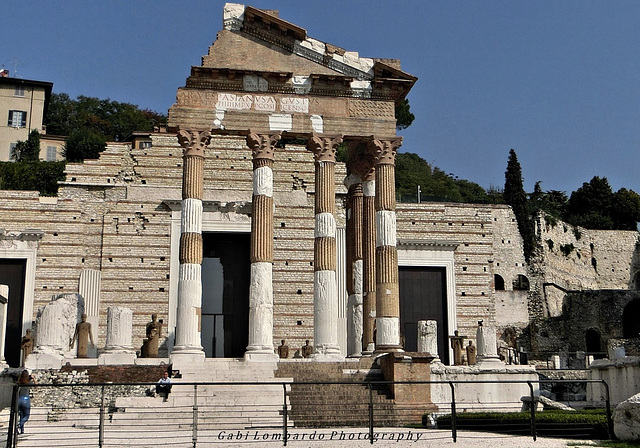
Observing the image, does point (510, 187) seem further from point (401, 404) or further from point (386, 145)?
point (401, 404)

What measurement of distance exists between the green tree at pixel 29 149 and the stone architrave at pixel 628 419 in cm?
5149

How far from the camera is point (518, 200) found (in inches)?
2445

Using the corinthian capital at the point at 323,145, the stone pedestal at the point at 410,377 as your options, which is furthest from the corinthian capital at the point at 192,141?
the stone pedestal at the point at 410,377

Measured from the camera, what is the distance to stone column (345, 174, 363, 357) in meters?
28.9

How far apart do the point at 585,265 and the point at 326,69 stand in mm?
45021

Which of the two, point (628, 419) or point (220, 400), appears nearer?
point (628, 419)

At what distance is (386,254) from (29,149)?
41169 millimetres

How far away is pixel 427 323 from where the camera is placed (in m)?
26.1

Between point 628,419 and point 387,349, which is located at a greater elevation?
point 387,349

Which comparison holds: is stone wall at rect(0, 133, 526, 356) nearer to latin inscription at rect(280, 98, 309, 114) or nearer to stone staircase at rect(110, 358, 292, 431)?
latin inscription at rect(280, 98, 309, 114)

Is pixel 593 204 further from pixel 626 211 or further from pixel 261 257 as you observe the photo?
pixel 261 257

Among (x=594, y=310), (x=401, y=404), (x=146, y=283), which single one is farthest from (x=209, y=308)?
(x=594, y=310)

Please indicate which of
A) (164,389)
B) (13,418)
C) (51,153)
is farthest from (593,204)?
(13,418)

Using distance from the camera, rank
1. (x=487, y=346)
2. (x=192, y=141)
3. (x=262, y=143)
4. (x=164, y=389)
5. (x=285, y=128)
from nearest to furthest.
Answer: (x=164, y=389) < (x=192, y=141) < (x=262, y=143) < (x=285, y=128) < (x=487, y=346)
